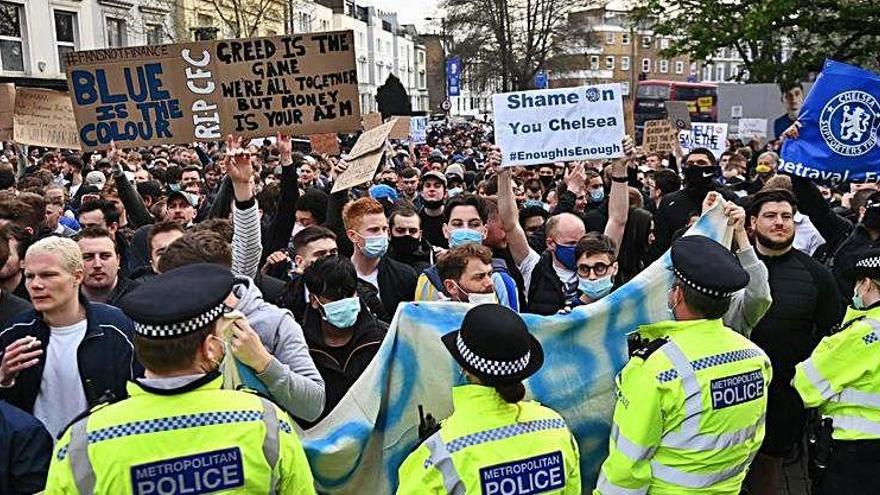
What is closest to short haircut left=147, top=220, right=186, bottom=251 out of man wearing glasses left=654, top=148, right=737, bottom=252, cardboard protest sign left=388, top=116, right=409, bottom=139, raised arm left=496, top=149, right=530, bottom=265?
raised arm left=496, top=149, right=530, bottom=265

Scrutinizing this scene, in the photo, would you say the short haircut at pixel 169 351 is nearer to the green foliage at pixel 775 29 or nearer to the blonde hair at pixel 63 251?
the blonde hair at pixel 63 251

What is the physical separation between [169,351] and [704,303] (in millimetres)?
1974

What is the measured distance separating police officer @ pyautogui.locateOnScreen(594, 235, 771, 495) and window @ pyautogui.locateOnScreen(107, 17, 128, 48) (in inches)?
1172

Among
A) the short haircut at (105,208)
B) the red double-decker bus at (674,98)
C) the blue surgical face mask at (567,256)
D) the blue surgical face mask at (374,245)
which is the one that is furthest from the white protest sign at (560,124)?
the red double-decker bus at (674,98)

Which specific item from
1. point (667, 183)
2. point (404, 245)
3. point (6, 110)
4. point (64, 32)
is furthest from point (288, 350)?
point (64, 32)

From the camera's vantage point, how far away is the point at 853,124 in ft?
21.6

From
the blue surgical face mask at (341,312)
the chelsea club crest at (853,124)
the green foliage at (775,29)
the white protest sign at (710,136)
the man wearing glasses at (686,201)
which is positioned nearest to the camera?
the blue surgical face mask at (341,312)

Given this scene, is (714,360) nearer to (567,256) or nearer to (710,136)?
(567,256)

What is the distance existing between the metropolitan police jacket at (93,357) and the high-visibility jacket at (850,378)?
296 centimetres

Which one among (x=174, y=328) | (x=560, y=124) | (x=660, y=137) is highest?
(x=560, y=124)

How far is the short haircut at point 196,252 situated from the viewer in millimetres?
3439

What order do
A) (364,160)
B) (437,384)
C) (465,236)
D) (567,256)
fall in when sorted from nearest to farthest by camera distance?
(437,384)
(567,256)
(465,236)
(364,160)

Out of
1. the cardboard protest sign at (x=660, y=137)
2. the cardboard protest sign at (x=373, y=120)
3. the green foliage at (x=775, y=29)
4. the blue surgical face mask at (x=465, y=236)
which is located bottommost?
the blue surgical face mask at (x=465, y=236)

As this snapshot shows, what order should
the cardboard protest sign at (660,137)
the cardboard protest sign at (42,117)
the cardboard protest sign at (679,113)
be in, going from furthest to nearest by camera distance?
1. the cardboard protest sign at (679,113)
2. the cardboard protest sign at (660,137)
3. the cardboard protest sign at (42,117)
